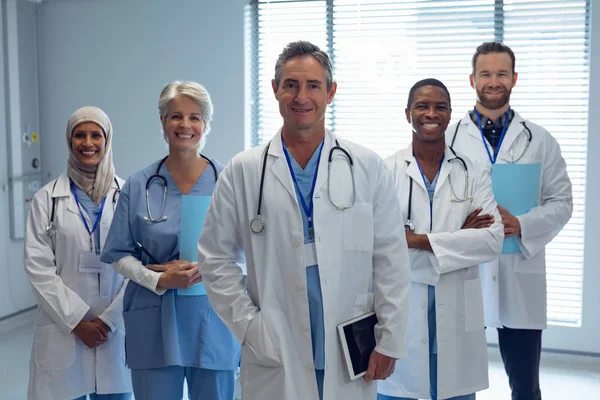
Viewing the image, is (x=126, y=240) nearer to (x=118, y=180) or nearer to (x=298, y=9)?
(x=118, y=180)

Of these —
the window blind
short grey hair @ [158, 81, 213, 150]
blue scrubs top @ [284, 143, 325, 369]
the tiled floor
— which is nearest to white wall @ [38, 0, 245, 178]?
the window blind

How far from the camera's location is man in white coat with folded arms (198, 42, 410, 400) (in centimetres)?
169

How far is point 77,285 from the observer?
7.68ft

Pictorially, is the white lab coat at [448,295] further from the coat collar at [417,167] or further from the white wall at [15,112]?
the white wall at [15,112]

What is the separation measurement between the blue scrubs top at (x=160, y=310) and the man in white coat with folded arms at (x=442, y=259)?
2.04 feet

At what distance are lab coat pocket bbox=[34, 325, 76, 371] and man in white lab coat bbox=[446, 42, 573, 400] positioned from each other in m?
1.66

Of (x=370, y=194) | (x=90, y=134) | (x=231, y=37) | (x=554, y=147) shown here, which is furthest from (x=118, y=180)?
(x=231, y=37)

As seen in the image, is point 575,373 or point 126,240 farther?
point 575,373

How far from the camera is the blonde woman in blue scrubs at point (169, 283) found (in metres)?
2.10

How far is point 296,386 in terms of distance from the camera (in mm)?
1685

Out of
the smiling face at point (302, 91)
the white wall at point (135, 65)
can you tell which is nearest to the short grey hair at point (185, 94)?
the smiling face at point (302, 91)

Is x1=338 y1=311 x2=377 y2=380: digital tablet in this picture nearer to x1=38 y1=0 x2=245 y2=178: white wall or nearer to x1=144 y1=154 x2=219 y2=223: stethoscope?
x1=144 y1=154 x2=219 y2=223: stethoscope

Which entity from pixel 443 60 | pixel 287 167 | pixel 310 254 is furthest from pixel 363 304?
pixel 443 60

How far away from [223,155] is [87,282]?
2.28 m
